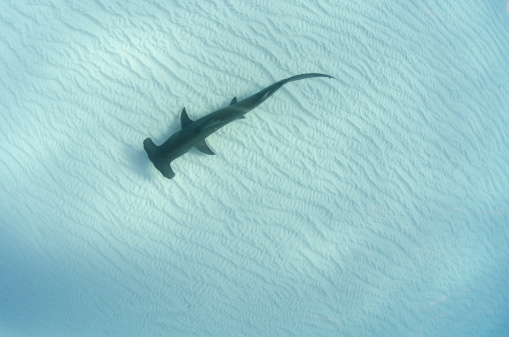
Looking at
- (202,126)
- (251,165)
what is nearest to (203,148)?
(202,126)

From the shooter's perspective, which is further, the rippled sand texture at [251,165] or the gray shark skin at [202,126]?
the rippled sand texture at [251,165]

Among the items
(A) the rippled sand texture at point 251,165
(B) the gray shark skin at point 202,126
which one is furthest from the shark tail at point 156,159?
(A) the rippled sand texture at point 251,165

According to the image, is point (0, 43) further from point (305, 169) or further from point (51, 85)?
point (305, 169)

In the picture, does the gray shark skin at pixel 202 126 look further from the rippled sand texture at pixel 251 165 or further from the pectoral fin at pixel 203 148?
the rippled sand texture at pixel 251 165

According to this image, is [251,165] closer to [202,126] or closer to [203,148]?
[203,148]

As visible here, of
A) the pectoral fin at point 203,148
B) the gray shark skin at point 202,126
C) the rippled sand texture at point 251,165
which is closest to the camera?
the gray shark skin at point 202,126

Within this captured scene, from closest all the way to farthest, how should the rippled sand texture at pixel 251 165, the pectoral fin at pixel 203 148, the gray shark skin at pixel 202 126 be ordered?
1. the gray shark skin at pixel 202 126
2. the pectoral fin at pixel 203 148
3. the rippled sand texture at pixel 251 165

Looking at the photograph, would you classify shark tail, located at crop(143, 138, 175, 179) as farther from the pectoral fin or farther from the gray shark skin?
the pectoral fin

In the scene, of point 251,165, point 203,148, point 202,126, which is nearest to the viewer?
point 202,126
